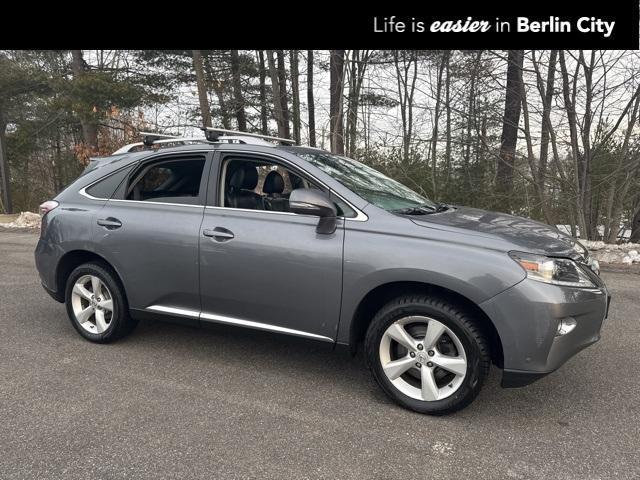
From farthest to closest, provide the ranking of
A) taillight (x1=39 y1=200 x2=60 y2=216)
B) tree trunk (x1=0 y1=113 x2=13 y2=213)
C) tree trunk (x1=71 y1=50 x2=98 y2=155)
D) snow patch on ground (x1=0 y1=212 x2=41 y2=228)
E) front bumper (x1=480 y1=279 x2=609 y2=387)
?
tree trunk (x1=0 y1=113 x2=13 y2=213) < tree trunk (x1=71 y1=50 x2=98 y2=155) < snow patch on ground (x1=0 y1=212 x2=41 y2=228) < taillight (x1=39 y1=200 x2=60 y2=216) < front bumper (x1=480 y1=279 x2=609 y2=387)

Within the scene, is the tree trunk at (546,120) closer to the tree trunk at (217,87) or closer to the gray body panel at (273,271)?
the gray body panel at (273,271)

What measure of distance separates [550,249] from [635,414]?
1207 millimetres

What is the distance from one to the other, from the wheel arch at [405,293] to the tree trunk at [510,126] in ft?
22.1

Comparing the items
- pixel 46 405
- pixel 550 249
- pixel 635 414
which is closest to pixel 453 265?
pixel 550 249

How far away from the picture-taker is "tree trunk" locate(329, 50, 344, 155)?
12531mm

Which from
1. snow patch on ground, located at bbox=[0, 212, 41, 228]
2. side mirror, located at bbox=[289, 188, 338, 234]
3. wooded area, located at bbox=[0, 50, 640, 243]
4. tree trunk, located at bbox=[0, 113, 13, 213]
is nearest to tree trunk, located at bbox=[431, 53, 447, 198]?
wooded area, located at bbox=[0, 50, 640, 243]

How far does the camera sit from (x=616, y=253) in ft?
24.1

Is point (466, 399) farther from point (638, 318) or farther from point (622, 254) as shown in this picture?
point (622, 254)

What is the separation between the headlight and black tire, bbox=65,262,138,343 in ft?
10.1

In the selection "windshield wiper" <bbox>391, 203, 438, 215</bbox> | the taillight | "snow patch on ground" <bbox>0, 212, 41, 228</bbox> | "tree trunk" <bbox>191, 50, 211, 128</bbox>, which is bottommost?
"snow patch on ground" <bbox>0, 212, 41, 228</bbox>

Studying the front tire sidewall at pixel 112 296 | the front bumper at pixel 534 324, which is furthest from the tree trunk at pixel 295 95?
the front bumper at pixel 534 324

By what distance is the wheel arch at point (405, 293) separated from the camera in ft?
9.29

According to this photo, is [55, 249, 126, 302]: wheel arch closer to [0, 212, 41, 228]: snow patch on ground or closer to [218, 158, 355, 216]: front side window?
[218, 158, 355, 216]: front side window

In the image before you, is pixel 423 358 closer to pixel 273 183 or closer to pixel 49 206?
pixel 273 183
